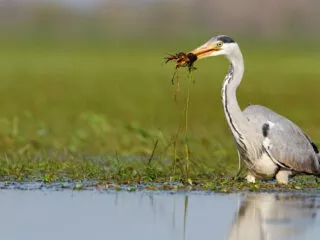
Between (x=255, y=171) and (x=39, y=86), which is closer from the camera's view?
(x=255, y=171)

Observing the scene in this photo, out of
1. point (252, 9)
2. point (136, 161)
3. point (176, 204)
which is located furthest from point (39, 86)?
point (252, 9)

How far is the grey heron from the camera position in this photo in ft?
36.2

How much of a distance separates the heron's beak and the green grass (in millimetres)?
933

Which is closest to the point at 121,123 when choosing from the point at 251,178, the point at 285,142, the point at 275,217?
the point at 251,178

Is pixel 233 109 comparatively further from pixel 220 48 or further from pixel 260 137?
pixel 220 48

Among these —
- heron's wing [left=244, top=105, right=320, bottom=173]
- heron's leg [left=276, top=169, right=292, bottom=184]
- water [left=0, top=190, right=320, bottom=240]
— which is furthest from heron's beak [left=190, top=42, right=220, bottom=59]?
water [left=0, top=190, right=320, bottom=240]

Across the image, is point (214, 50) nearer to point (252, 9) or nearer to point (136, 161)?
point (136, 161)

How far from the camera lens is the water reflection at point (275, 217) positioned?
27.6ft

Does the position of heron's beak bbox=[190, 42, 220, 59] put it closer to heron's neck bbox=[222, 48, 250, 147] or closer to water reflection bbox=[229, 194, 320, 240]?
heron's neck bbox=[222, 48, 250, 147]

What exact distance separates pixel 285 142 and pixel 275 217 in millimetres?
2114

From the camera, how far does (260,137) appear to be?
11062mm

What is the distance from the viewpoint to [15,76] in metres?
34.4

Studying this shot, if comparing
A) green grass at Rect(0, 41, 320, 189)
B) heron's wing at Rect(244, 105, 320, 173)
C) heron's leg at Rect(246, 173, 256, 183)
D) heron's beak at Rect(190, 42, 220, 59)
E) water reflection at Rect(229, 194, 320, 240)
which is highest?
heron's beak at Rect(190, 42, 220, 59)

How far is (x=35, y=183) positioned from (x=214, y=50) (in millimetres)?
2139
